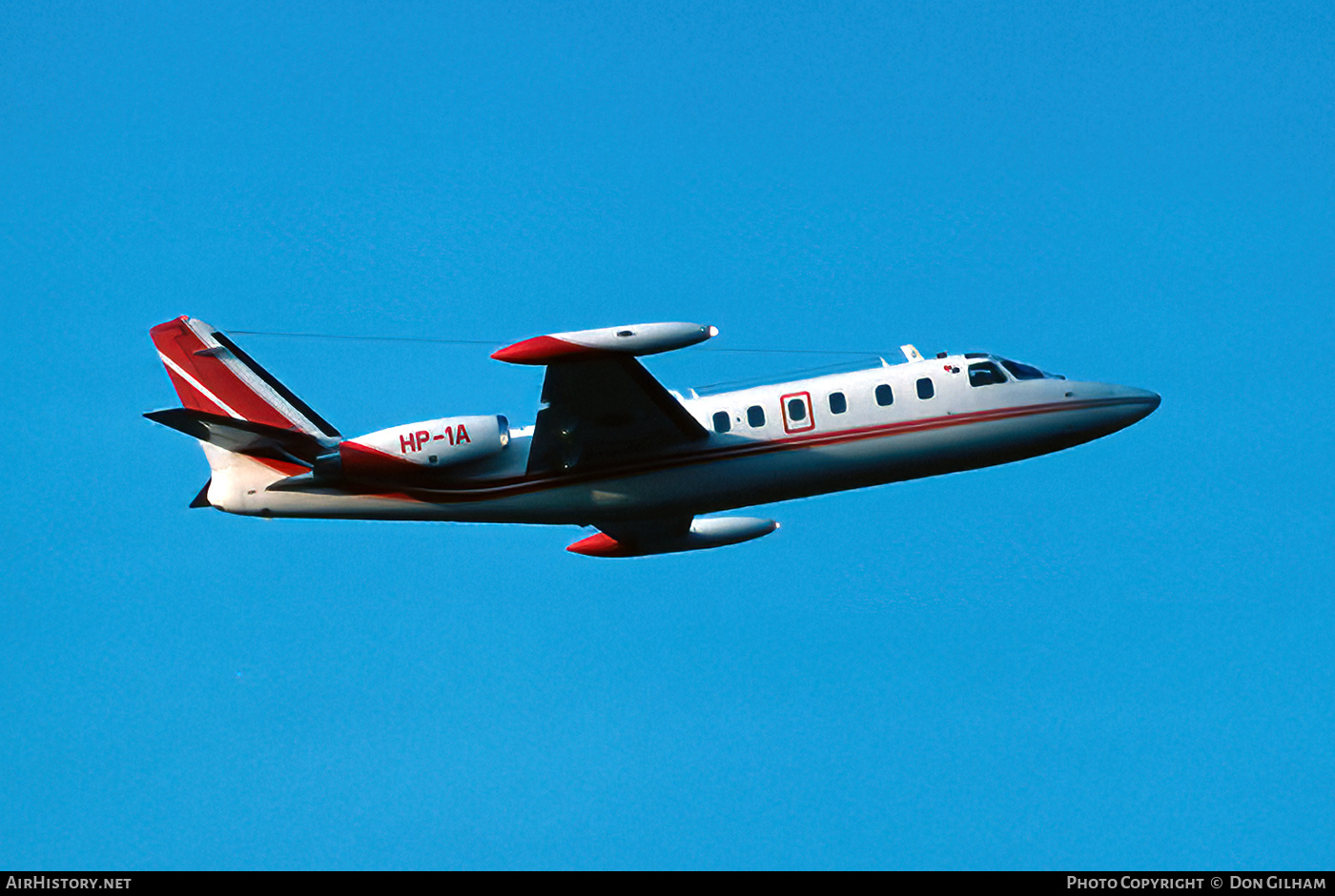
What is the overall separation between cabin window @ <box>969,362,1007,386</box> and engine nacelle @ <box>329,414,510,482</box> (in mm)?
10315

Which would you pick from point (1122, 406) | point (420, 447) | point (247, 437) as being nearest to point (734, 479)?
point (420, 447)

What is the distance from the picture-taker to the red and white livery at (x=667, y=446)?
30.8 meters

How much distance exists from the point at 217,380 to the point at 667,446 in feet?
34.7

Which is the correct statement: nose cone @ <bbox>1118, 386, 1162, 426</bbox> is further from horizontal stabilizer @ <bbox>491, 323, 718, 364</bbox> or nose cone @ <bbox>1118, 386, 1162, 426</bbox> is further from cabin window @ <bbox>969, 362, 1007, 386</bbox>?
horizontal stabilizer @ <bbox>491, 323, 718, 364</bbox>

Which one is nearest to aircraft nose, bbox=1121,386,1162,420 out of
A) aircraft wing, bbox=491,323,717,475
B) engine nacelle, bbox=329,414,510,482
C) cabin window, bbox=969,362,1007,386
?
cabin window, bbox=969,362,1007,386

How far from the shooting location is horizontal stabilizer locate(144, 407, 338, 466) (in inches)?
1153

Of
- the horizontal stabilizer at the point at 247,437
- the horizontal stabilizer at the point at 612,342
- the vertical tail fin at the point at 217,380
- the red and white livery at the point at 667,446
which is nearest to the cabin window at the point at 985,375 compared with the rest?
the red and white livery at the point at 667,446

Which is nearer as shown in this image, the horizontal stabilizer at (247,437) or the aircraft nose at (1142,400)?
the horizontal stabilizer at (247,437)

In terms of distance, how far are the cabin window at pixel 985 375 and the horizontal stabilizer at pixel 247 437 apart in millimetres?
13755

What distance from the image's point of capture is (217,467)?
33.1 metres

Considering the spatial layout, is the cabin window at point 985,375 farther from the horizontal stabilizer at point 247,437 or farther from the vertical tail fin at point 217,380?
the vertical tail fin at point 217,380
